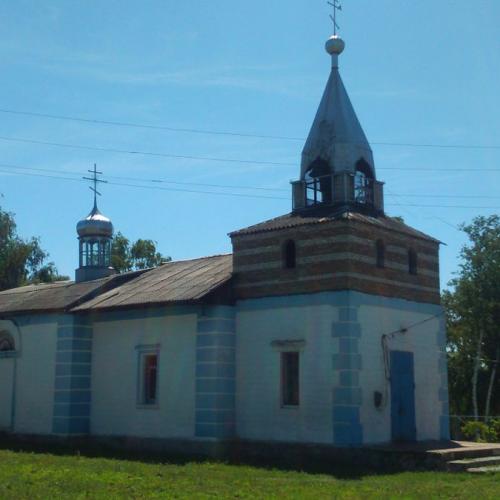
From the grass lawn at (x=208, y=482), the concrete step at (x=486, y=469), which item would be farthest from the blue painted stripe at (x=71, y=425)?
the concrete step at (x=486, y=469)

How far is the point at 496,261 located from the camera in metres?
35.9

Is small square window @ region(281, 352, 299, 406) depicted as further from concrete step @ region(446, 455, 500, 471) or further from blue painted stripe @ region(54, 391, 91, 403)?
blue painted stripe @ region(54, 391, 91, 403)

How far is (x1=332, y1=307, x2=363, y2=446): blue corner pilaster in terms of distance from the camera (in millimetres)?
18422

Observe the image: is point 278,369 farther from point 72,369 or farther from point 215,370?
point 72,369

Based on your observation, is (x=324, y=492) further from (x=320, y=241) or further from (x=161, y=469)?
(x=320, y=241)

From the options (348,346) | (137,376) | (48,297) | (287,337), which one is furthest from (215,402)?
(48,297)

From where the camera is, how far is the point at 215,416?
20125mm

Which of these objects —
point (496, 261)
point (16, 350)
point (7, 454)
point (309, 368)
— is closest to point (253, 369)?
point (309, 368)

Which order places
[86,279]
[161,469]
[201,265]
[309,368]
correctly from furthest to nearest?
1. [86,279]
2. [201,265]
3. [309,368]
4. [161,469]

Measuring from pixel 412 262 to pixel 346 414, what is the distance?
481 cm

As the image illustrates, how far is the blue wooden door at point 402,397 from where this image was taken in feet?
65.1

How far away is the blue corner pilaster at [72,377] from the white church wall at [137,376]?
22 cm

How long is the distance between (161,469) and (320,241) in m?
6.34

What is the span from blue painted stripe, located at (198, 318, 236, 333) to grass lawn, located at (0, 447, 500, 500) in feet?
11.5
